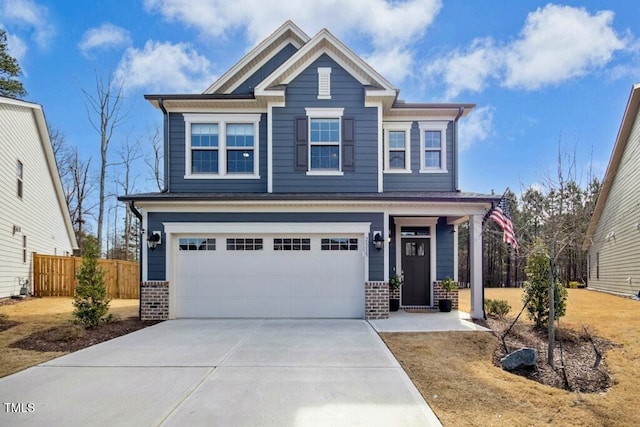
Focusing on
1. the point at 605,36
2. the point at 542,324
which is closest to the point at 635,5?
the point at 605,36

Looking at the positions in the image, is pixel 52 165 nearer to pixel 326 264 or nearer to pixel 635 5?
pixel 326 264

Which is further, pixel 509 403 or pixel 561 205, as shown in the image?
pixel 561 205

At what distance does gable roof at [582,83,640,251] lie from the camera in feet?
48.2

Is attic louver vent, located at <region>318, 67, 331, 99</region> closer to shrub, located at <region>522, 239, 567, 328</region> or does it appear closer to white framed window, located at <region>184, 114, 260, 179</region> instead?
white framed window, located at <region>184, 114, 260, 179</region>

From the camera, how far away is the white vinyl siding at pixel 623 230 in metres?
15.0

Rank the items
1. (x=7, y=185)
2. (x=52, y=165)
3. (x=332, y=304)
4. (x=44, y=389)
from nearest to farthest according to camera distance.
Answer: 1. (x=44, y=389)
2. (x=332, y=304)
3. (x=7, y=185)
4. (x=52, y=165)

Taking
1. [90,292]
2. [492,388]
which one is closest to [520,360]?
[492,388]

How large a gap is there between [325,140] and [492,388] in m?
7.74

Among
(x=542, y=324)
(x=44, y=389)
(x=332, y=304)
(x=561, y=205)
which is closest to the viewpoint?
(x=44, y=389)

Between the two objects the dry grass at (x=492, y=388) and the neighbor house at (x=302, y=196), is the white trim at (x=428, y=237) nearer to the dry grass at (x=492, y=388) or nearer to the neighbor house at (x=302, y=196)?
the neighbor house at (x=302, y=196)

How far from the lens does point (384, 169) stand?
39.0 ft

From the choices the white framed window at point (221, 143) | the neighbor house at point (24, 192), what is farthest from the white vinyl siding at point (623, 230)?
the neighbor house at point (24, 192)

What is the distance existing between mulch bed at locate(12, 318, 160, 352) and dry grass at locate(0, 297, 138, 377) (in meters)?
0.27

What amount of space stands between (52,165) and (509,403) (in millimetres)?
20417
